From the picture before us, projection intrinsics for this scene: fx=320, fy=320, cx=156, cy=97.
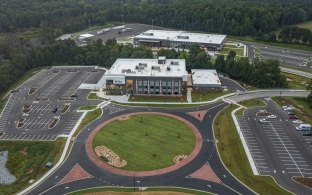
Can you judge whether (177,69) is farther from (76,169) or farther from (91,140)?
(76,169)

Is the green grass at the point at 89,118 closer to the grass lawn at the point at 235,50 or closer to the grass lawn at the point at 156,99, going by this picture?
the grass lawn at the point at 156,99

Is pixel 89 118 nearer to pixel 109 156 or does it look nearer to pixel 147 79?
pixel 109 156

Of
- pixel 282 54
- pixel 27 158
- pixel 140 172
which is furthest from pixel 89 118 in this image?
pixel 282 54

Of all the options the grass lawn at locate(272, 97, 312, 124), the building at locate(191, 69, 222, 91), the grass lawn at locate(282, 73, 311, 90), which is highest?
the building at locate(191, 69, 222, 91)

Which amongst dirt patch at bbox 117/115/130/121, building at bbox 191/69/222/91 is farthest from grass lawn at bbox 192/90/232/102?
dirt patch at bbox 117/115/130/121

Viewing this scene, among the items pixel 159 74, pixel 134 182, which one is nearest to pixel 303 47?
pixel 159 74

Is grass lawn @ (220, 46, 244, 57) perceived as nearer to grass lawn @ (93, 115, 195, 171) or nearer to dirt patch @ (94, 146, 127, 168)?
grass lawn @ (93, 115, 195, 171)

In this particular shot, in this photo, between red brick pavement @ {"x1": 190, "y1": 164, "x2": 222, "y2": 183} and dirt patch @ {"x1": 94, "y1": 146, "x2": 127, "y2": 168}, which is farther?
dirt patch @ {"x1": 94, "y1": 146, "x2": 127, "y2": 168}

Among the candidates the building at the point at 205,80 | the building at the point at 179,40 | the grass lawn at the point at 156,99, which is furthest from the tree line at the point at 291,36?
the grass lawn at the point at 156,99
